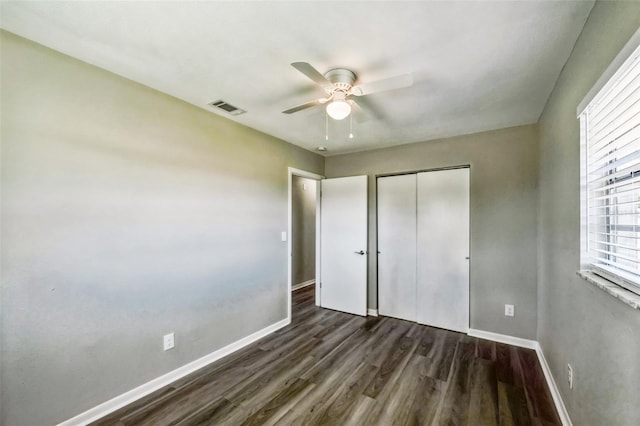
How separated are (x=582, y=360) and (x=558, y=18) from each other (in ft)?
6.09

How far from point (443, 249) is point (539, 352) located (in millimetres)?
1351

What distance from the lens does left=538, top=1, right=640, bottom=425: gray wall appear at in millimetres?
1069

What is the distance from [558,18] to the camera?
1.41m

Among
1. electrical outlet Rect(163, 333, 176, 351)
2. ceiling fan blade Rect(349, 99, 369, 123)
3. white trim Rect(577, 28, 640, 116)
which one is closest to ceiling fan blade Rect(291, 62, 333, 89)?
ceiling fan blade Rect(349, 99, 369, 123)

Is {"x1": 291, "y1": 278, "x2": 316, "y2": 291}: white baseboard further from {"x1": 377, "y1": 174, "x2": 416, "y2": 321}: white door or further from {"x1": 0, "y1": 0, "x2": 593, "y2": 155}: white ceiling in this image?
{"x1": 0, "y1": 0, "x2": 593, "y2": 155}: white ceiling

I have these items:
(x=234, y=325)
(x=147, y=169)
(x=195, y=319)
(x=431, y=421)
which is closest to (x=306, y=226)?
(x=234, y=325)

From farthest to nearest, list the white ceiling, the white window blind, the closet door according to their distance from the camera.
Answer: the closet door < the white ceiling < the white window blind

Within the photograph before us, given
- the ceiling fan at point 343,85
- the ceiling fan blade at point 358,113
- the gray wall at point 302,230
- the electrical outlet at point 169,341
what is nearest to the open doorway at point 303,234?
the gray wall at point 302,230

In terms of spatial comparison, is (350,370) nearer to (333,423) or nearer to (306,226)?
(333,423)

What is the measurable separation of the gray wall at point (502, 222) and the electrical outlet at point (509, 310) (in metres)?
0.03

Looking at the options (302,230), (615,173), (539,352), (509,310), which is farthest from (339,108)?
(302,230)

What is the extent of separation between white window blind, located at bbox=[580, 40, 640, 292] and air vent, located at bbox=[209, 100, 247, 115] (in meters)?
2.57

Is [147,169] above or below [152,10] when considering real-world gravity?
below

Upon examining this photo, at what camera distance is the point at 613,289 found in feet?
3.67
